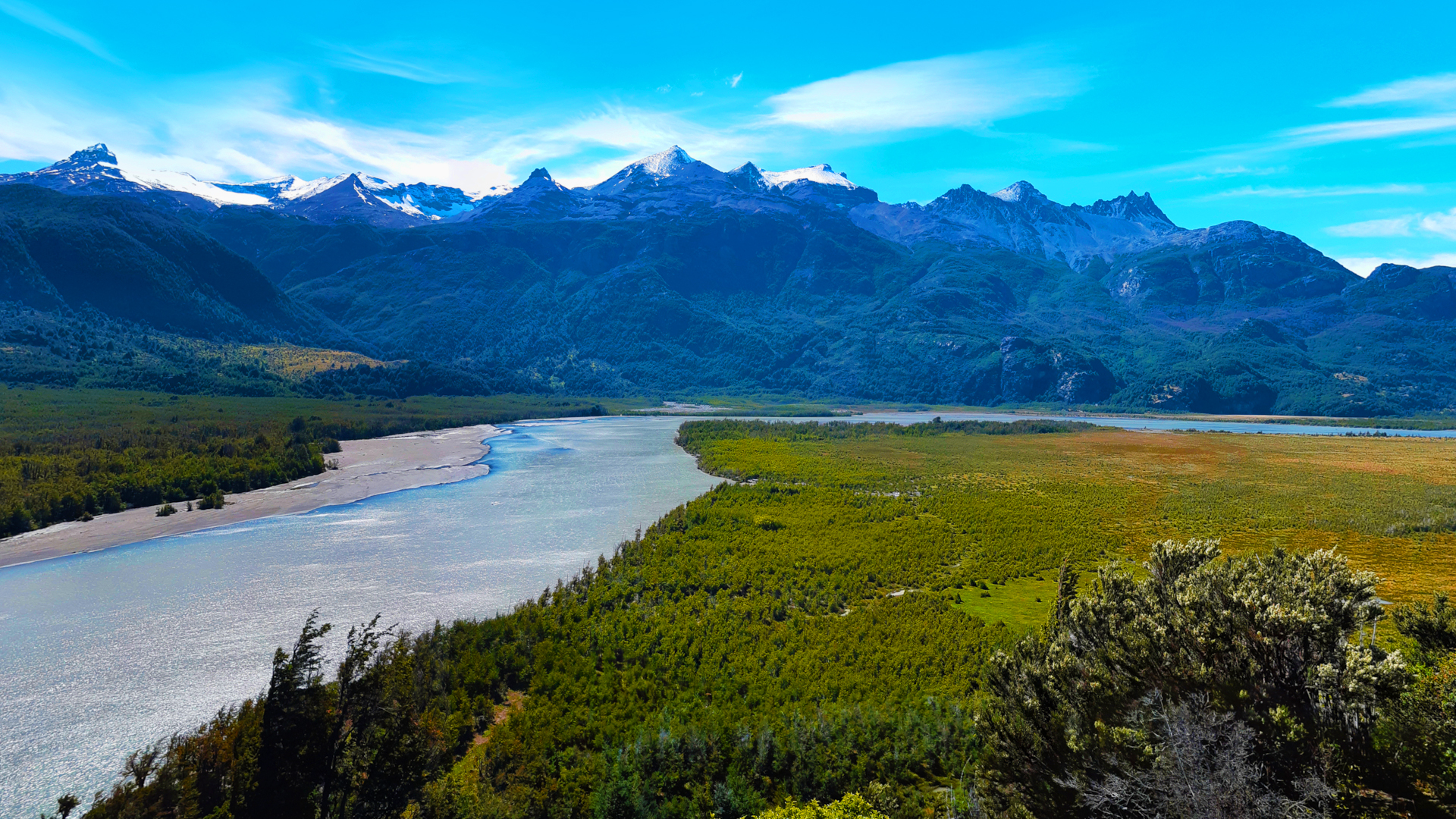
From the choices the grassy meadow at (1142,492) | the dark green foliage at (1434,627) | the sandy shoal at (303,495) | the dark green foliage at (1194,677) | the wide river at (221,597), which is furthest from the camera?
the sandy shoal at (303,495)

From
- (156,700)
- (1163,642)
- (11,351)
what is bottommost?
(156,700)

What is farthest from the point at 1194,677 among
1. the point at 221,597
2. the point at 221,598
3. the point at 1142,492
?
the point at 1142,492

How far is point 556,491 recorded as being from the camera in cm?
7838

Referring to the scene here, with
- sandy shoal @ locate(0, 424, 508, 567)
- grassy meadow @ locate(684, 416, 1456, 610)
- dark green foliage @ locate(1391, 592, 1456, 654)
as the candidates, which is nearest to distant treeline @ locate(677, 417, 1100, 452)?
grassy meadow @ locate(684, 416, 1456, 610)

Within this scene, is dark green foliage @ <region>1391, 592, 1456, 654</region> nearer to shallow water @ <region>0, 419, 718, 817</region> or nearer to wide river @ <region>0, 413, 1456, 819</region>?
wide river @ <region>0, 413, 1456, 819</region>

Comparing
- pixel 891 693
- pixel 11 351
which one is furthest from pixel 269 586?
pixel 11 351

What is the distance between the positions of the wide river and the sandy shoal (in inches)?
119

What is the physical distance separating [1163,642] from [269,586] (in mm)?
46409

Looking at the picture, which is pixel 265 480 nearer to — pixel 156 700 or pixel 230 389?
pixel 156 700

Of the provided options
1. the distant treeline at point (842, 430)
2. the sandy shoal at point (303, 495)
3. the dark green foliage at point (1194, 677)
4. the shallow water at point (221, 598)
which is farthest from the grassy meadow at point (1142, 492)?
the sandy shoal at point (303, 495)

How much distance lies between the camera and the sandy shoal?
5178 cm

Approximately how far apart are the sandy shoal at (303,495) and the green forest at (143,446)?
67.1 inches

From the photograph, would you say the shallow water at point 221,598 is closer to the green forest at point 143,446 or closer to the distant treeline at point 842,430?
the green forest at point 143,446

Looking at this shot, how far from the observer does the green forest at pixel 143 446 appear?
196 feet
